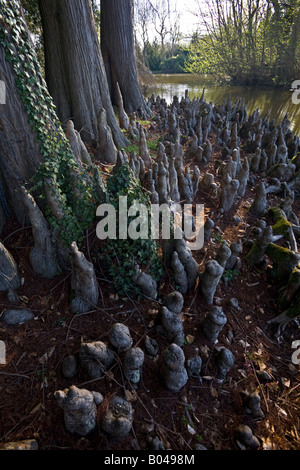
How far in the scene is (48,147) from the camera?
2941 millimetres

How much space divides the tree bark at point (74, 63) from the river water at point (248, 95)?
8.55m

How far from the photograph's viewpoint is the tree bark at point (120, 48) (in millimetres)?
7844

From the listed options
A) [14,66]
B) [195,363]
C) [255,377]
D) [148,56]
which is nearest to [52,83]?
[14,66]

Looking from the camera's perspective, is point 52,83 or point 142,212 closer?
point 142,212

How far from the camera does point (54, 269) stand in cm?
307

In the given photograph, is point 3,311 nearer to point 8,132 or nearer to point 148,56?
point 8,132

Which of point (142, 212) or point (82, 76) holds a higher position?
point (82, 76)

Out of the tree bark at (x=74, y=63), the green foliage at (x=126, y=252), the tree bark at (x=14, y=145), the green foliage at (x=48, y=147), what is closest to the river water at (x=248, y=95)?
the tree bark at (x=74, y=63)

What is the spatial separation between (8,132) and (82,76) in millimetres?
3250

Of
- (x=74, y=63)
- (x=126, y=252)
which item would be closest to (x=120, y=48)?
(x=74, y=63)

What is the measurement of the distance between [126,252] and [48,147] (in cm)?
152

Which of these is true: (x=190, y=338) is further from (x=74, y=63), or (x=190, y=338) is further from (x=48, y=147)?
(x=74, y=63)

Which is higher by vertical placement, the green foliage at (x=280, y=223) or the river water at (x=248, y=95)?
the river water at (x=248, y=95)

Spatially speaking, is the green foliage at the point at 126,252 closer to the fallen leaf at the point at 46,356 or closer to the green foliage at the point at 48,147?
the green foliage at the point at 48,147
